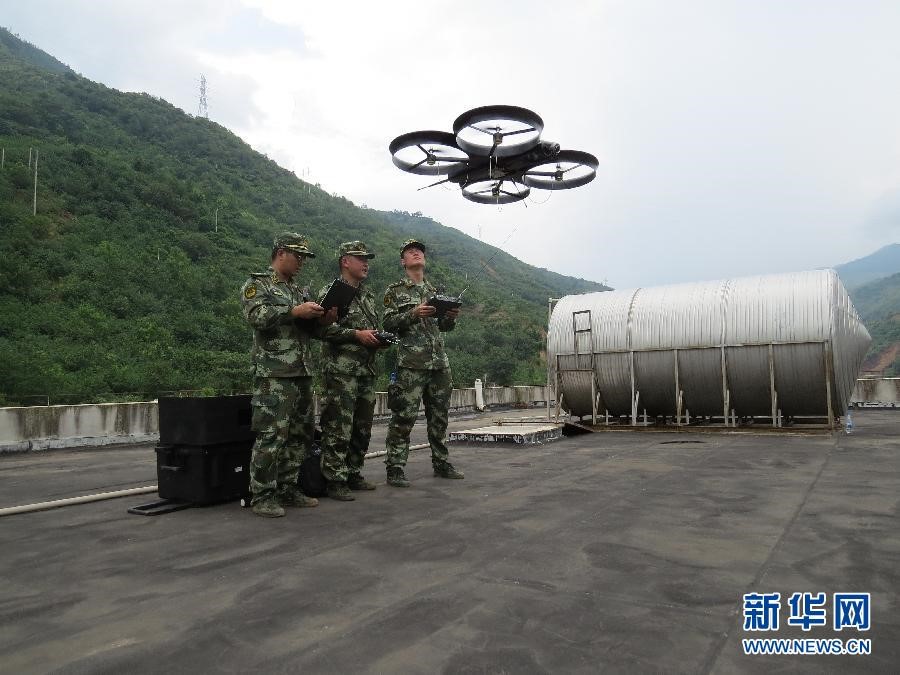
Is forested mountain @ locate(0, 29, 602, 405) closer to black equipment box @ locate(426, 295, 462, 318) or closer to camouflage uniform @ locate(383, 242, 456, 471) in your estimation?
camouflage uniform @ locate(383, 242, 456, 471)

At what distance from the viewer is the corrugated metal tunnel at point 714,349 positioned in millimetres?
10836

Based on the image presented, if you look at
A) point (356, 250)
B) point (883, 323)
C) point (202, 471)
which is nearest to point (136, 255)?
point (356, 250)

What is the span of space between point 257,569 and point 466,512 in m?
1.85

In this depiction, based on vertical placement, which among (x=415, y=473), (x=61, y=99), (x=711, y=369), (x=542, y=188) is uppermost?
(x=61, y=99)

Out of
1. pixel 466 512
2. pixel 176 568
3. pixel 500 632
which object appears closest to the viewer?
pixel 500 632

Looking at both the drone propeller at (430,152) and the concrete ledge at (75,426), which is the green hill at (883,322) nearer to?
the drone propeller at (430,152)

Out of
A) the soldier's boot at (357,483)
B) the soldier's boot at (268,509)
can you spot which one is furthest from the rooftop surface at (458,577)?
the soldier's boot at (357,483)

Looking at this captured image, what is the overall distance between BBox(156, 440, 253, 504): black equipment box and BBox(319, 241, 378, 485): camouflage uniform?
2.54ft

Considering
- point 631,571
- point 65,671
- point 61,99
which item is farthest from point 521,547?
point 61,99

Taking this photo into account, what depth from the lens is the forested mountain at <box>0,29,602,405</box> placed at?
82.8 ft

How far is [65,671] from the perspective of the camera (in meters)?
2.08

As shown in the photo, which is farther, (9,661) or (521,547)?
(521,547)

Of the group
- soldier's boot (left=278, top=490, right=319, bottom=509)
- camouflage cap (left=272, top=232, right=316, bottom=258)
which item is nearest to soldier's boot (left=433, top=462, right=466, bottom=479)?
soldier's boot (left=278, top=490, right=319, bottom=509)

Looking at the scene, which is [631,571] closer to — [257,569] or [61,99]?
[257,569]
